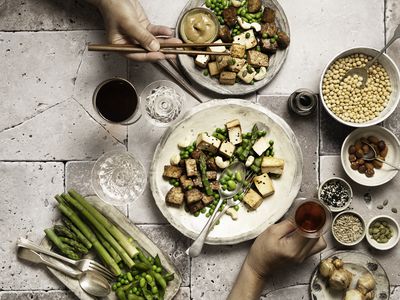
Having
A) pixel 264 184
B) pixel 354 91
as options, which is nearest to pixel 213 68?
pixel 264 184

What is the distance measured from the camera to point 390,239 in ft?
10.7

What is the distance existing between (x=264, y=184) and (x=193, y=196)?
0.40 meters

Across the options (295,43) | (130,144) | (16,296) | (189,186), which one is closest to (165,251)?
(189,186)

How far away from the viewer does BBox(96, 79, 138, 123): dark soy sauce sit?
122 inches

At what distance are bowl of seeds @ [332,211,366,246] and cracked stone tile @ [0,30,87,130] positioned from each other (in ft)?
5.61

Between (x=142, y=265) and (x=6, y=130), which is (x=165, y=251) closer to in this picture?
(x=142, y=265)

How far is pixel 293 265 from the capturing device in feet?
10.8

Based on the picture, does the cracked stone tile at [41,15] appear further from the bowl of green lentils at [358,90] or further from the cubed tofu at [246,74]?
the bowl of green lentils at [358,90]

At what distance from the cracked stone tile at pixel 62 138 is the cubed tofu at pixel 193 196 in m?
0.49

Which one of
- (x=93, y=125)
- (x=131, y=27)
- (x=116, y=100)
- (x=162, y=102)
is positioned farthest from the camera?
(x=93, y=125)

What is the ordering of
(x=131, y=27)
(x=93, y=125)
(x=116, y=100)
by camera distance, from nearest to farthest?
(x=131, y=27)
(x=116, y=100)
(x=93, y=125)

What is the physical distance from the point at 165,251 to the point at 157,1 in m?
1.44

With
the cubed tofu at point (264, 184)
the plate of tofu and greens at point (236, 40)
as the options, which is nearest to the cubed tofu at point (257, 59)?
the plate of tofu and greens at point (236, 40)

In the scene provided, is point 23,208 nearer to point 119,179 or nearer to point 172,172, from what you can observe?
point 119,179
